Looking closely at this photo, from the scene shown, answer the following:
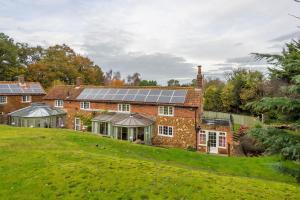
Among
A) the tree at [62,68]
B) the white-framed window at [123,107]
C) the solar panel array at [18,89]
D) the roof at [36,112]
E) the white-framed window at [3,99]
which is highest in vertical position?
the tree at [62,68]

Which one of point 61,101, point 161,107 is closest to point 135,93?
point 161,107

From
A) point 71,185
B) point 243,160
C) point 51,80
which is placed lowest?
point 243,160

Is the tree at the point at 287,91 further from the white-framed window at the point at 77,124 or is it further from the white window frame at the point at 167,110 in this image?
the white-framed window at the point at 77,124

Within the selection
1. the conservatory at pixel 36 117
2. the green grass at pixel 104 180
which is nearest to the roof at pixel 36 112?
the conservatory at pixel 36 117

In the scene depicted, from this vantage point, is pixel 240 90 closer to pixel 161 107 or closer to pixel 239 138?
pixel 239 138

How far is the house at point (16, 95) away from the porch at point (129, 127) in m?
17.9

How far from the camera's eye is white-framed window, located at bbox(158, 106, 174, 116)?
32.2 m

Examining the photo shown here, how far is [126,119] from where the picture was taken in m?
32.0

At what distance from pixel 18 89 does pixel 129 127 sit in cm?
2411

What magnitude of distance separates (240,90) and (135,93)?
1057 inches

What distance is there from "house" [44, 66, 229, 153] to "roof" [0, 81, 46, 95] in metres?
10.6

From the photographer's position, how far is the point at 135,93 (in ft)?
117

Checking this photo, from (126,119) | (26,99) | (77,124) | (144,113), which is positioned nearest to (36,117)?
(77,124)

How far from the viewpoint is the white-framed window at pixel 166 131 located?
32125 millimetres
